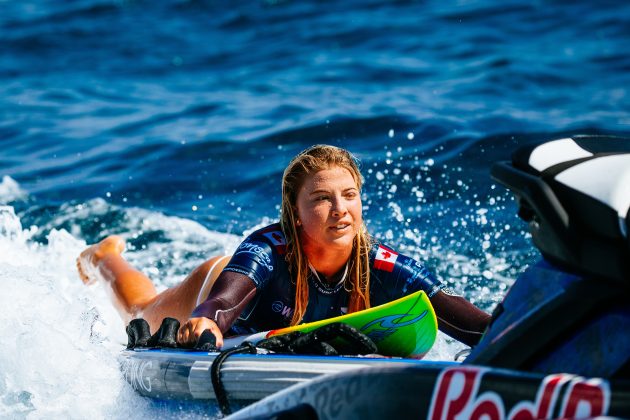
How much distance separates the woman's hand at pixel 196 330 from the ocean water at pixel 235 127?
0.81 feet

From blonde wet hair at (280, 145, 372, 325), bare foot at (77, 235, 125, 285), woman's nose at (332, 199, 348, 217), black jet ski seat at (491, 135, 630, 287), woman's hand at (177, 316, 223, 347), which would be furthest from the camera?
bare foot at (77, 235, 125, 285)

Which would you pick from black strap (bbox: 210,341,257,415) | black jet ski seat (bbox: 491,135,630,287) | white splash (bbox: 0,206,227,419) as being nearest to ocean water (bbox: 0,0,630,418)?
white splash (bbox: 0,206,227,419)

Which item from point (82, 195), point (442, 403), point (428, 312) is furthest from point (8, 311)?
point (82, 195)

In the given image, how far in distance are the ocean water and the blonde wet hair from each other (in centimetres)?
77

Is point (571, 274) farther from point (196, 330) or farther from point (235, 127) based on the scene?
point (235, 127)

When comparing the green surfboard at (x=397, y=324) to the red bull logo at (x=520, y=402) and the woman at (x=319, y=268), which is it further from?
the red bull logo at (x=520, y=402)

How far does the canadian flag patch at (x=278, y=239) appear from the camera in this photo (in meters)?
3.85

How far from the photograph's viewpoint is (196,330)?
11.3ft

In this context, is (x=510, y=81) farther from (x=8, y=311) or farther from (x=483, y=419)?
(x=483, y=419)

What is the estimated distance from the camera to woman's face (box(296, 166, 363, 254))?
3.71 m

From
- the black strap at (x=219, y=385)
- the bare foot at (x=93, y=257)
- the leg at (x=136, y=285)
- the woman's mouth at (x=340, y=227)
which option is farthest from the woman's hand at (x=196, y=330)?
the bare foot at (x=93, y=257)

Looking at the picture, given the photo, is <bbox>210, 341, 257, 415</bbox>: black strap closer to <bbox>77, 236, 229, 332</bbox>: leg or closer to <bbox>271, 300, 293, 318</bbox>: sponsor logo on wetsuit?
<bbox>271, 300, 293, 318</bbox>: sponsor logo on wetsuit

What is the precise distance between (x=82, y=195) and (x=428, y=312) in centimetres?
442

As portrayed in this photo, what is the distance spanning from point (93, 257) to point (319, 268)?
2308 millimetres
